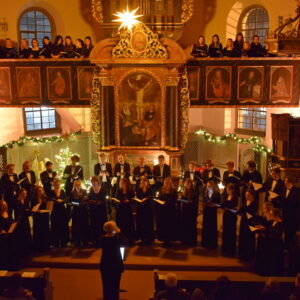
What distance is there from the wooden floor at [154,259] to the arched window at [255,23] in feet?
32.6

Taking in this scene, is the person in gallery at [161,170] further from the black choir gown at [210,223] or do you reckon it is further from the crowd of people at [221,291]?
the crowd of people at [221,291]

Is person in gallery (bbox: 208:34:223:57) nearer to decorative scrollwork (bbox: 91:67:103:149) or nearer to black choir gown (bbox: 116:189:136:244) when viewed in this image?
decorative scrollwork (bbox: 91:67:103:149)

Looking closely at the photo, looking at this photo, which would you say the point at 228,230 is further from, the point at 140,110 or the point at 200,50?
the point at 200,50

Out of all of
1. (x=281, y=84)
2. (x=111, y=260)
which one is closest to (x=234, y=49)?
(x=281, y=84)

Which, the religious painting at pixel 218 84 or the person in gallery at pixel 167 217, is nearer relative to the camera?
the person in gallery at pixel 167 217

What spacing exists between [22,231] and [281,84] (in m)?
8.74

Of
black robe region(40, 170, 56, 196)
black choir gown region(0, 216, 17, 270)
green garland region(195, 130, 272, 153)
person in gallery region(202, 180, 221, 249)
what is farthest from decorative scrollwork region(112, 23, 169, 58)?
black choir gown region(0, 216, 17, 270)

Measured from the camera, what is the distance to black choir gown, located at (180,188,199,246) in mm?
11234

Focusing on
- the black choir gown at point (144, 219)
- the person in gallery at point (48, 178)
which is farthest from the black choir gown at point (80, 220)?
the person in gallery at point (48, 178)

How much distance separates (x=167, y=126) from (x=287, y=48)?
15.8 ft

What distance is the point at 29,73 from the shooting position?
14.5 metres

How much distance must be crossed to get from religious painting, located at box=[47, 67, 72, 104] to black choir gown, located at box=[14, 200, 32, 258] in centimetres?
501

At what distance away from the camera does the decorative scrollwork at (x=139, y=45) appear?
13727 millimetres

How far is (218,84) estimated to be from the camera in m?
14.3
